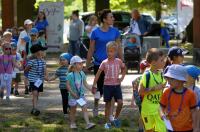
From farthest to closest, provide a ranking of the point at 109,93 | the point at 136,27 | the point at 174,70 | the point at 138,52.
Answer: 1. the point at 136,27
2. the point at 138,52
3. the point at 109,93
4. the point at 174,70

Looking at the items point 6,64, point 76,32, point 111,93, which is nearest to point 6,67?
point 6,64

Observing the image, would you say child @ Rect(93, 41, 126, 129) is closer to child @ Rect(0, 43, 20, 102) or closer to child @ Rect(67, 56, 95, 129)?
child @ Rect(67, 56, 95, 129)

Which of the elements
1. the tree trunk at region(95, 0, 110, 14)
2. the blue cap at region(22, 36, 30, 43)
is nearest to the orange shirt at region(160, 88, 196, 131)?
the blue cap at region(22, 36, 30, 43)

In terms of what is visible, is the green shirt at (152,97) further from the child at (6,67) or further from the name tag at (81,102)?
the child at (6,67)

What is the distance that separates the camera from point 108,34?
1184cm

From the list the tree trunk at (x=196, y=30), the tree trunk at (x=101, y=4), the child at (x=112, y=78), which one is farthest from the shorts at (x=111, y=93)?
the tree trunk at (x=101, y=4)

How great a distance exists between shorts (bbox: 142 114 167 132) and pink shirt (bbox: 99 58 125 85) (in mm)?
2511

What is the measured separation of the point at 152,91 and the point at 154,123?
1.35ft

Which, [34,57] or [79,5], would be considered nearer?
[34,57]

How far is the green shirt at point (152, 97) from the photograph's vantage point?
28.2 feet

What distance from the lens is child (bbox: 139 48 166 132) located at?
8.56 m

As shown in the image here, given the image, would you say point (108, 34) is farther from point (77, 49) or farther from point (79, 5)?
point (79, 5)

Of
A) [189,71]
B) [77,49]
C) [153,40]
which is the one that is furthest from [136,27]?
[189,71]

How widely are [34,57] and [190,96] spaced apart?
6257 millimetres
